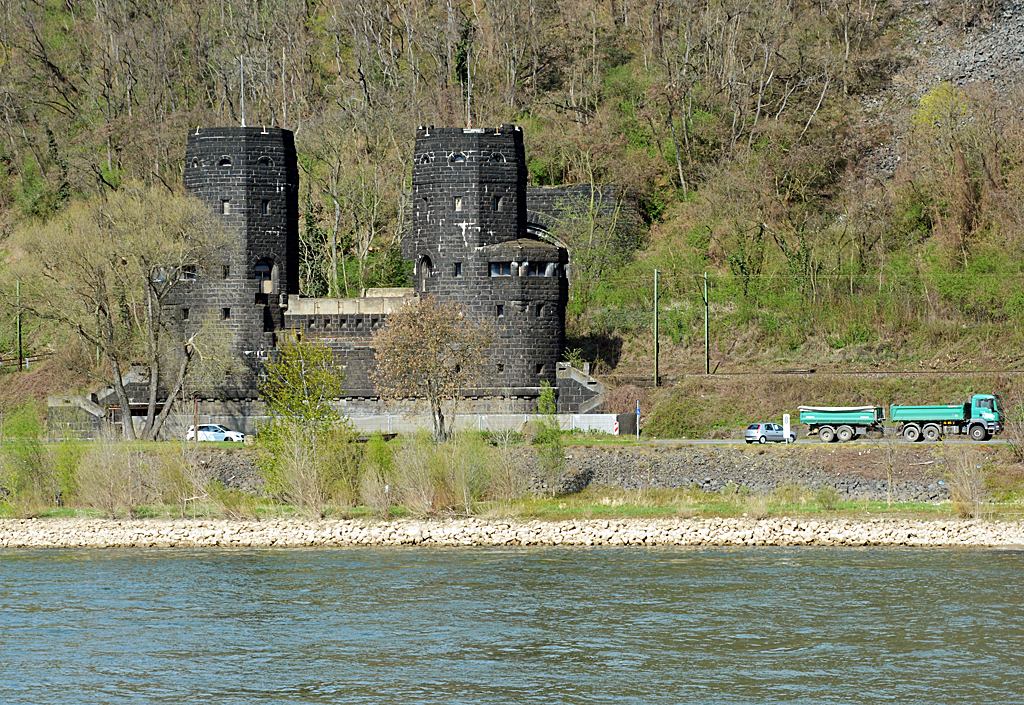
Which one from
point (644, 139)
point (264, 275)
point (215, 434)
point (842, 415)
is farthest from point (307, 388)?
point (644, 139)

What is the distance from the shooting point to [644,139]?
83.0 metres

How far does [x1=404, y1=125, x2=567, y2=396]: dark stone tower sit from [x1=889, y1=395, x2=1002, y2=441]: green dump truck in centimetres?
1737

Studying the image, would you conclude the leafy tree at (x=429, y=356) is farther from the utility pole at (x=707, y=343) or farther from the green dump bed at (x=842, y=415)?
the green dump bed at (x=842, y=415)

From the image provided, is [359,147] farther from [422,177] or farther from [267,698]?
[267,698]

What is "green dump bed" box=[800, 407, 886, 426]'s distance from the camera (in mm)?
53219

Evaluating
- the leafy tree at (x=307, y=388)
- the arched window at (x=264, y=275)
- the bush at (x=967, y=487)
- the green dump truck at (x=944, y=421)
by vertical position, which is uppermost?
the arched window at (x=264, y=275)

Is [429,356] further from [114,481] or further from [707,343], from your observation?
[114,481]

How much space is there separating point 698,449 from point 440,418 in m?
11.1

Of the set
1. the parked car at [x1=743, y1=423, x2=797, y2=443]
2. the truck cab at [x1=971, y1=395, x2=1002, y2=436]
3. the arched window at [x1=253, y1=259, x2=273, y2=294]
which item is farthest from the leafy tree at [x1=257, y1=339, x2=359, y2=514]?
the truck cab at [x1=971, y1=395, x2=1002, y2=436]

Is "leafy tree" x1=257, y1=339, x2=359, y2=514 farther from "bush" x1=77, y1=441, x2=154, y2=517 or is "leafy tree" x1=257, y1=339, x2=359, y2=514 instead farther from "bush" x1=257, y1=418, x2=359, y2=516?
"bush" x1=77, y1=441, x2=154, y2=517

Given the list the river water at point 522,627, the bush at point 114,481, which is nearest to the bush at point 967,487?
the river water at point 522,627

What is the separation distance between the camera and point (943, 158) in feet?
236

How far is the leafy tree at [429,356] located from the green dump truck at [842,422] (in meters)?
14.6

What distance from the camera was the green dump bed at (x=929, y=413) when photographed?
52.9 m
